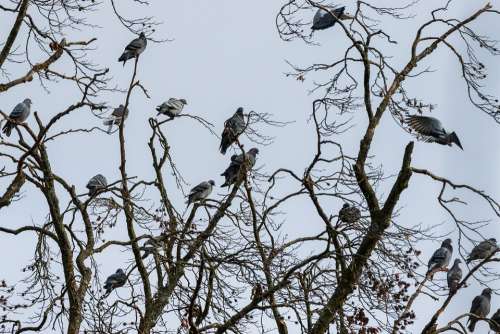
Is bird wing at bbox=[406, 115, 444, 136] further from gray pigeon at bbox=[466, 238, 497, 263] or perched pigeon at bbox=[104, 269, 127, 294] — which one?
perched pigeon at bbox=[104, 269, 127, 294]

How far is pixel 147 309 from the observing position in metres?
15.0

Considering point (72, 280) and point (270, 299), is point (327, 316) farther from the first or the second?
point (72, 280)

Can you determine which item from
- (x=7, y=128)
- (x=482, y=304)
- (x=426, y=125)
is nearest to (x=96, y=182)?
(x=7, y=128)

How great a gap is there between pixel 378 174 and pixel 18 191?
436cm

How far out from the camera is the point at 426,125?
16.1 meters

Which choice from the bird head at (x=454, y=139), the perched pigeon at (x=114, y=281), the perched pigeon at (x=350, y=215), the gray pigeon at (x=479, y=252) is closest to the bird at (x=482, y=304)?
the bird head at (x=454, y=139)

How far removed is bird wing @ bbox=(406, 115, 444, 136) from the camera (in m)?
15.6

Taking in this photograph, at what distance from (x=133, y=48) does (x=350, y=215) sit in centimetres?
796

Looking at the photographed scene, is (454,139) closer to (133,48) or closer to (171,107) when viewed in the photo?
(171,107)

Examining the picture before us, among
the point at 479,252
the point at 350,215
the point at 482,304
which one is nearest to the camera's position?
the point at 350,215

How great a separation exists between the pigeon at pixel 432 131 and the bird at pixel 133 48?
5.42m

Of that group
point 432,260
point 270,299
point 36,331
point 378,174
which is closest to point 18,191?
point 36,331

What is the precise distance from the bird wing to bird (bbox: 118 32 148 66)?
542cm

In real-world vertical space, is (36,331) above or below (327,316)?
below
